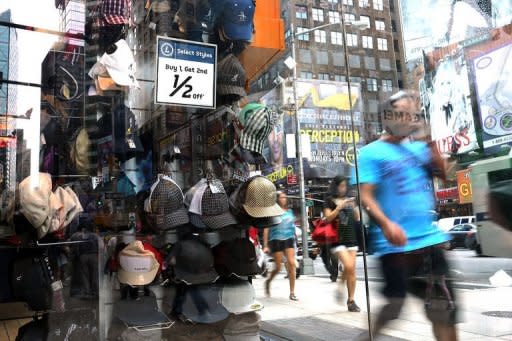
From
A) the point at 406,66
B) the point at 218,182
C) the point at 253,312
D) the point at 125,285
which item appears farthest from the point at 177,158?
the point at 406,66

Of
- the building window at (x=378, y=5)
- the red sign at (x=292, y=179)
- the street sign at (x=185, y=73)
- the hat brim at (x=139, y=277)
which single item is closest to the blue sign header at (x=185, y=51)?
the street sign at (x=185, y=73)

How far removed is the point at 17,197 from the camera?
2.59 meters

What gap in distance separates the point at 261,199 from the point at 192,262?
1.70ft

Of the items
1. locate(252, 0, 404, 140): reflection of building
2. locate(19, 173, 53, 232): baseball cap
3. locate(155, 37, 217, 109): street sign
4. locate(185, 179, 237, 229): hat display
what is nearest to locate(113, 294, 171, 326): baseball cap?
locate(185, 179, 237, 229): hat display

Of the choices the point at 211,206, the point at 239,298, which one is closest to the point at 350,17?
the point at 211,206

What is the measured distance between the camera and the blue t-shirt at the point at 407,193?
6.51 feet

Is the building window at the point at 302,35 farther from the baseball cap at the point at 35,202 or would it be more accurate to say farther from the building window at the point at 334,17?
the baseball cap at the point at 35,202

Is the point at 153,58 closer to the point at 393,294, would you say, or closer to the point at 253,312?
the point at 253,312

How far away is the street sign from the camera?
271 centimetres

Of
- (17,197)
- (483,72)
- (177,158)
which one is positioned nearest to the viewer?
(483,72)

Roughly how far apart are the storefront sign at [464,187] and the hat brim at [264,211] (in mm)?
960

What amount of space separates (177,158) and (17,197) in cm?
94

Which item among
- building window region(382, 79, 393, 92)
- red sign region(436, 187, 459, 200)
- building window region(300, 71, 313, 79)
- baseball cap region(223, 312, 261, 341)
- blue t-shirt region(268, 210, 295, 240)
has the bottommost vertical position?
baseball cap region(223, 312, 261, 341)

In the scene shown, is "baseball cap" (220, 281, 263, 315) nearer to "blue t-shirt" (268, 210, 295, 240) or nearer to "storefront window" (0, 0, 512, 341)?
"storefront window" (0, 0, 512, 341)
